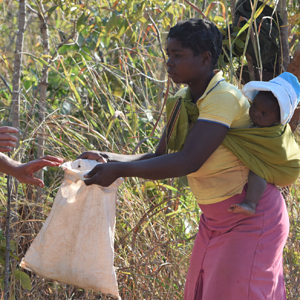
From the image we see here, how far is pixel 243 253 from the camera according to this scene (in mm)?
1472

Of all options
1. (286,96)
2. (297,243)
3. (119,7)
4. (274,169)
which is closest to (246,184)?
(274,169)

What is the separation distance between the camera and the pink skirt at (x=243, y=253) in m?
1.46

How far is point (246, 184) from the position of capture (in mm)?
1562

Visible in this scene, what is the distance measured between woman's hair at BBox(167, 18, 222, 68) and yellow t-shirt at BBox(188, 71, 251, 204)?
112mm

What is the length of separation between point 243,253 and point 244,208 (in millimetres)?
175

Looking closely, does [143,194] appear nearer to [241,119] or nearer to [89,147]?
[89,147]

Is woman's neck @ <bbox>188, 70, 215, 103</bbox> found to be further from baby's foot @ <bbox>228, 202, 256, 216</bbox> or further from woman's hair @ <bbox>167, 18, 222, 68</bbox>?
baby's foot @ <bbox>228, 202, 256, 216</bbox>

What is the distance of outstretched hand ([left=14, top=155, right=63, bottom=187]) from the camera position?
67.7 inches

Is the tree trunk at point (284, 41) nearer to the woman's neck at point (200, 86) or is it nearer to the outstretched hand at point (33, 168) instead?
the woman's neck at point (200, 86)

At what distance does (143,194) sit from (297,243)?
1.02 meters

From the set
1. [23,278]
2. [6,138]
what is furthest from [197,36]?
[23,278]

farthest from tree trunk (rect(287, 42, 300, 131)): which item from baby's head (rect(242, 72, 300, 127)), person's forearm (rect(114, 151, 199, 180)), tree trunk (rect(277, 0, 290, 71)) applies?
person's forearm (rect(114, 151, 199, 180))

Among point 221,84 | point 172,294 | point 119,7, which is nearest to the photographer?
point 221,84

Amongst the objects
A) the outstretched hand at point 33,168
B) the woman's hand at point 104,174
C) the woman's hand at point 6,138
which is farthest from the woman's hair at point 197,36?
the woman's hand at point 6,138
